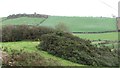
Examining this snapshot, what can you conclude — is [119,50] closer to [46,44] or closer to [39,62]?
[46,44]

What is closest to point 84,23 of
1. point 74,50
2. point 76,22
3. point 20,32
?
point 76,22

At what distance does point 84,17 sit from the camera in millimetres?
41312

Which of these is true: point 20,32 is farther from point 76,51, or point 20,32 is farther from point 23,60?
point 23,60

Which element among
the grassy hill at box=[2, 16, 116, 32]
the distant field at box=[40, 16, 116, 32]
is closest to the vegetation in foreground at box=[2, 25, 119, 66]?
the grassy hill at box=[2, 16, 116, 32]

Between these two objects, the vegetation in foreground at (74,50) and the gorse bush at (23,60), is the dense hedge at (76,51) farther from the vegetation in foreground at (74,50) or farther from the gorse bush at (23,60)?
the gorse bush at (23,60)

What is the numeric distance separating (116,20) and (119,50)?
20.6 m

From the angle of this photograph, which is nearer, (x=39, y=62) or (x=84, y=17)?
(x=39, y=62)

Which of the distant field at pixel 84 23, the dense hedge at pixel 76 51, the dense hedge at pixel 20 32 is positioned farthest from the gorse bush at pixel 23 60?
the distant field at pixel 84 23

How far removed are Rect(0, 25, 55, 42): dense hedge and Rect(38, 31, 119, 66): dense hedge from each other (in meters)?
2.18

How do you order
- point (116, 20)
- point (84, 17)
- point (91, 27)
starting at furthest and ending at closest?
point (84, 17) → point (116, 20) → point (91, 27)

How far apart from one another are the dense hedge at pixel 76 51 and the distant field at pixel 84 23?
56.5 ft

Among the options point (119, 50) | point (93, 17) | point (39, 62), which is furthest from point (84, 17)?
point (39, 62)

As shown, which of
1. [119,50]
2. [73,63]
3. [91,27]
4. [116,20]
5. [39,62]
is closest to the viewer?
[39,62]

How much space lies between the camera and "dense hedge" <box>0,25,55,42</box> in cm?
1784
